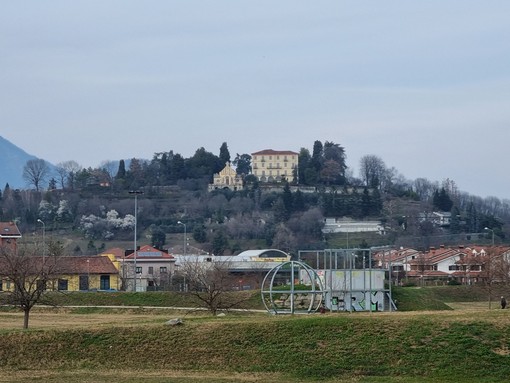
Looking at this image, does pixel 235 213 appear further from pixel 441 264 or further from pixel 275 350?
pixel 275 350

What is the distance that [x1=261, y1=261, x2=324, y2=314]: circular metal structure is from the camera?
1937 inches

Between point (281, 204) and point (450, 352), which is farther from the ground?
point (281, 204)

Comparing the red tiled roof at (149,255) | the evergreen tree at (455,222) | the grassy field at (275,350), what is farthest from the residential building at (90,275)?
the evergreen tree at (455,222)

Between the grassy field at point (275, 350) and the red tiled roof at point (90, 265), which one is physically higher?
the red tiled roof at point (90, 265)

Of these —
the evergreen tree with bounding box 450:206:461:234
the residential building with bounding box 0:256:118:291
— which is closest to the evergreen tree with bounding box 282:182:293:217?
the evergreen tree with bounding box 450:206:461:234

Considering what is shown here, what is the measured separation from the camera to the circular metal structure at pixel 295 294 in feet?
161

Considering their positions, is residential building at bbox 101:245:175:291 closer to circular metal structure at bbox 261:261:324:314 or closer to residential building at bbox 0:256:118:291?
residential building at bbox 0:256:118:291

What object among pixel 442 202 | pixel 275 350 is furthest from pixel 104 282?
pixel 442 202

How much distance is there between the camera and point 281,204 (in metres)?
172

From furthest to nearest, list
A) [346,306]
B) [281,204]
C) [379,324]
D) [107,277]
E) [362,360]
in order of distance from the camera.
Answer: [281,204]
[107,277]
[346,306]
[379,324]
[362,360]

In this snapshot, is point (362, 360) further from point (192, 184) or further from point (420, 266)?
point (192, 184)

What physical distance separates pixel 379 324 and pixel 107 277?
57.7 metres

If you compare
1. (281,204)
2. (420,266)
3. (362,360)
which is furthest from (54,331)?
(281,204)

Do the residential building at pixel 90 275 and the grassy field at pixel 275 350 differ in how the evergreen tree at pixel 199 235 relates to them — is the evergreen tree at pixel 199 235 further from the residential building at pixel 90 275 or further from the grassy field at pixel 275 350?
the grassy field at pixel 275 350
